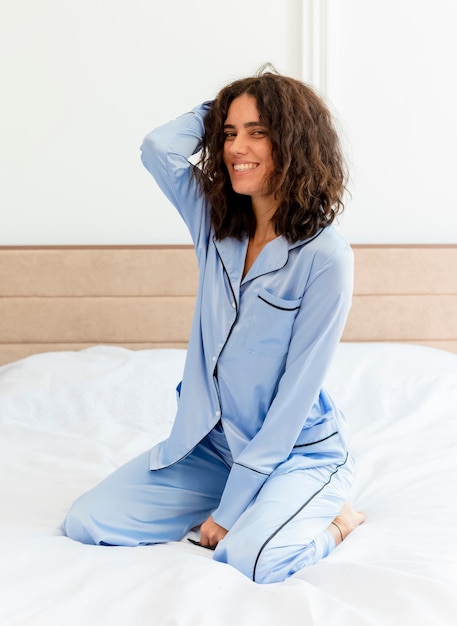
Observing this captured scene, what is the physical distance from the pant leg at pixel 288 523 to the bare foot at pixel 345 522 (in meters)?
0.02

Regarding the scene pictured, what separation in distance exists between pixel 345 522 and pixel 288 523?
192 mm

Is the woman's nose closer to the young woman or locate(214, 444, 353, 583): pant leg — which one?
the young woman

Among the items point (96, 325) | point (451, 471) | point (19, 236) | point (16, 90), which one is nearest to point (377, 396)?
point (451, 471)

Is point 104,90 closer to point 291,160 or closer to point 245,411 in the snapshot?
point 291,160

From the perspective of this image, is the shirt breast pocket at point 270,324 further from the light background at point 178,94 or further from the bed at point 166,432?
the light background at point 178,94

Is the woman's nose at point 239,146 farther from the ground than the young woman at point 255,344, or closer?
farther from the ground

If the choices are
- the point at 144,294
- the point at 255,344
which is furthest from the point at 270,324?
the point at 144,294

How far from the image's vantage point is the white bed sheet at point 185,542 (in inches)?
49.1

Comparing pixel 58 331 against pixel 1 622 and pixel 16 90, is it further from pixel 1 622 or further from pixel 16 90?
pixel 1 622

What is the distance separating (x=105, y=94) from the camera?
3.21m

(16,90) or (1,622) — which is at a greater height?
(16,90)

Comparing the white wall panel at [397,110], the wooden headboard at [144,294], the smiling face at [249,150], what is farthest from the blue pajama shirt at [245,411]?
the white wall panel at [397,110]

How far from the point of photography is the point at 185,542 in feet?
5.80

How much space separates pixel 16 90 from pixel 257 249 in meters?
1.82
